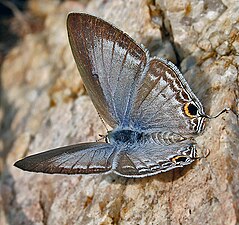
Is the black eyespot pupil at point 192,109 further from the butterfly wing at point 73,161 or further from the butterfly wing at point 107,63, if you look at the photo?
the butterfly wing at point 73,161

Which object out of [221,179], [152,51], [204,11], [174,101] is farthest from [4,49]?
[221,179]

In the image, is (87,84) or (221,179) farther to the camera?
(87,84)

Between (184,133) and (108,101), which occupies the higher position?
(108,101)

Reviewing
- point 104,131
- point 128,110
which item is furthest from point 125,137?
point 104,131

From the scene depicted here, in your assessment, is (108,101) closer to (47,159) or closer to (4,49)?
(47,159)

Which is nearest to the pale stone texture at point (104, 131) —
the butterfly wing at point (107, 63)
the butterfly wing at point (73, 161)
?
the butterfly wing at point (73, 161)

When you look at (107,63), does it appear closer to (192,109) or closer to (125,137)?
(125,137)
